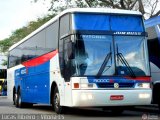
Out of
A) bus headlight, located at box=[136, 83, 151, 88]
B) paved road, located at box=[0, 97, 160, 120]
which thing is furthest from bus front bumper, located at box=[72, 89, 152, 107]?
paved road, located at box=[0, 97, 160, 120]

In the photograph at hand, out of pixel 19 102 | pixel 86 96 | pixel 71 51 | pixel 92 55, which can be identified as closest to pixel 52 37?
pixel 71 51

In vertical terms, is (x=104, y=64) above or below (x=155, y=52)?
below

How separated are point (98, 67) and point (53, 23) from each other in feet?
11.0

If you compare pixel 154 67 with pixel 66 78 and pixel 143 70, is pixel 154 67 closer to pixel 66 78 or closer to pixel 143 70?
pixel 143 70

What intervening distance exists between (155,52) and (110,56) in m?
2.57

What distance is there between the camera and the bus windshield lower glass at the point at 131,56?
14.4 meters

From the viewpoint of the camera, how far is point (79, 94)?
545 inches

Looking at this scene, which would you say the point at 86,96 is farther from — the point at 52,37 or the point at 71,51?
the point at 52,37

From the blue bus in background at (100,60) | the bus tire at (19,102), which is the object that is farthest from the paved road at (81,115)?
the bus tire at (19,102)

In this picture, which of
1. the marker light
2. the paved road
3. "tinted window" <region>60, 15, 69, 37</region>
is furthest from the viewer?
"tinted window" <region>60, 15, 69, 37</region>

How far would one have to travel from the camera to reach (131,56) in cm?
1452

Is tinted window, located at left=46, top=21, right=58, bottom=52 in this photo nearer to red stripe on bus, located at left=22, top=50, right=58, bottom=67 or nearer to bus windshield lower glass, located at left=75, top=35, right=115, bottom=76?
red stripe on bus, located at left=22, top=50, right=58, bottom=67

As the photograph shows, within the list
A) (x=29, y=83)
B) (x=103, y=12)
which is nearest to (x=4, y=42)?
(x=29, y=83)

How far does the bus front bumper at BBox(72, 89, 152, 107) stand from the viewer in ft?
45.4
